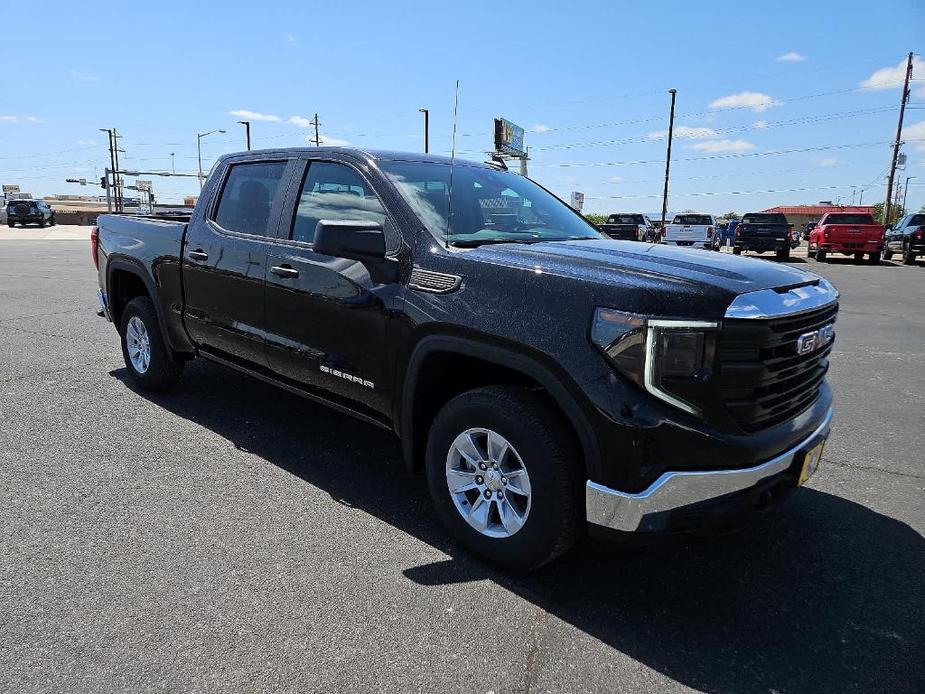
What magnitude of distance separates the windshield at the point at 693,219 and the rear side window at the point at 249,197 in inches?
1077

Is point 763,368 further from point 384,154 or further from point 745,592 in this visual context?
point 384,154

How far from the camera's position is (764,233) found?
24109mm

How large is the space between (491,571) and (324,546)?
778 millimetres

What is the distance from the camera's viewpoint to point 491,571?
115 inches

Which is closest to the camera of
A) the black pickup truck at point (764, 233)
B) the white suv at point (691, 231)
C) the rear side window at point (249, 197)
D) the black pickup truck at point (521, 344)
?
the black pickup truck at point (521, 344)

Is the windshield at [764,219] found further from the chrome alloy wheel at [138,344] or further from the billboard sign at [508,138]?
the chrome alloy wheel at [138,344]

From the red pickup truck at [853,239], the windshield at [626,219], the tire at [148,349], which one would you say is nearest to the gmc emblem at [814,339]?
the tire at [148,349]

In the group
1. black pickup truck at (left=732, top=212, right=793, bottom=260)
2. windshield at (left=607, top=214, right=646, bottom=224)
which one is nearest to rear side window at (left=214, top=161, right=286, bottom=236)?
black pickup truck at (left=732, top=212, right=793, bottom=260)

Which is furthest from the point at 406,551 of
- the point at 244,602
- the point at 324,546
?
the point at 244,602

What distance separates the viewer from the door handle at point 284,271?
3.72 meters

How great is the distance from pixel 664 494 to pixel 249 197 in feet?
10.5

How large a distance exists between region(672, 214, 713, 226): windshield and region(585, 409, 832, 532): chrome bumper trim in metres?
28.7

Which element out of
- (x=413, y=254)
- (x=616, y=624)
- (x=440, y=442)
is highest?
(x=413, y=254)

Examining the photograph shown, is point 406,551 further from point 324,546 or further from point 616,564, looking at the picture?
point 616,564
